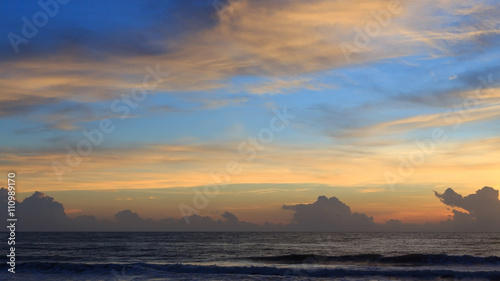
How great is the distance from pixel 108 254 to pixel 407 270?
3953cm

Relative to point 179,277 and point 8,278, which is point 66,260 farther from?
point 179,277

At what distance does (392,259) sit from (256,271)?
19.3 metres

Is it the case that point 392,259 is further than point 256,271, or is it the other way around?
point 392,259

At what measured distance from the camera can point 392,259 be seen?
158 ft

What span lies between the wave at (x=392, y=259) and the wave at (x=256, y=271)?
7.68 m

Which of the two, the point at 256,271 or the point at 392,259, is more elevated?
the point at 256,271

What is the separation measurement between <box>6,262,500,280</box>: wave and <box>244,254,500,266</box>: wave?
768 cm

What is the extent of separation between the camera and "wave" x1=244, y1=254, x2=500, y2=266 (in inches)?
1761

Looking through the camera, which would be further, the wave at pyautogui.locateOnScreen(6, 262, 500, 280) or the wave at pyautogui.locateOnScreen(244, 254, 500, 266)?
the wave at pyautogui.locateOnScreen(244, 254, 500, 266)

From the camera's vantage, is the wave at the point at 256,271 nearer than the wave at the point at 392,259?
Yes

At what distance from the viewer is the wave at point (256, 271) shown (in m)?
35.5

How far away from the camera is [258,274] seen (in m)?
36.6

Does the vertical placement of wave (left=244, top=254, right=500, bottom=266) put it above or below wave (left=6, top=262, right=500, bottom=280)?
below

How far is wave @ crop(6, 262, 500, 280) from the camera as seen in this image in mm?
35500
